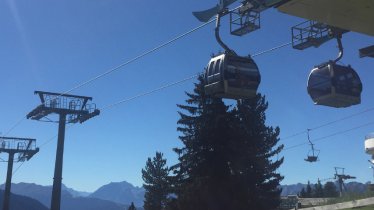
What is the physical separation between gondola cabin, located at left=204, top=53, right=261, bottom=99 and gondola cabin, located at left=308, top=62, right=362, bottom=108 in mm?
1812

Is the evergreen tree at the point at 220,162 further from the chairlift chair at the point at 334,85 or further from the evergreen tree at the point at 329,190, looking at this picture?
the evergreen tree at the point at 329,190

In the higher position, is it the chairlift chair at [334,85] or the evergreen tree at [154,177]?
the evergreen tree at [154,177]

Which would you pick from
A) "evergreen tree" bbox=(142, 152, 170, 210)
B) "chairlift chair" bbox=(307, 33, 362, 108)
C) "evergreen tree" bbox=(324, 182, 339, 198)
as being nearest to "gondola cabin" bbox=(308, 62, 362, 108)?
"chairlift chair" bbox=(307, 33, 362, 108)

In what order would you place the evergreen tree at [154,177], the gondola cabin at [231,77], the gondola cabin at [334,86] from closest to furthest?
the gondola cabin at [231,77] → the gondola cabin at [334,86] → the evergreen tree at [154,177]

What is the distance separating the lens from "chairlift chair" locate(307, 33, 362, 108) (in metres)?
15.3

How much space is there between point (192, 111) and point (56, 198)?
17601 millimetres

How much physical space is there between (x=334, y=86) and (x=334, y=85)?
30 millimetres

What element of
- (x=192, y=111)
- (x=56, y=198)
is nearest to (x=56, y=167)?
(x=56, y=198)

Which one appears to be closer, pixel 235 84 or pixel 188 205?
pixel 235 84

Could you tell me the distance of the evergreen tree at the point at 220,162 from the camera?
1446 inches

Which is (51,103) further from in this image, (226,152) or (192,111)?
(226,152)

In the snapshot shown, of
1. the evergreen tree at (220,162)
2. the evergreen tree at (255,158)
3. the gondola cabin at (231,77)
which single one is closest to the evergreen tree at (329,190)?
the evergreen tree at (255,158)

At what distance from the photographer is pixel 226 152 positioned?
3938cm

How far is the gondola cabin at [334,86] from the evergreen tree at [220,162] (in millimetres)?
21406
